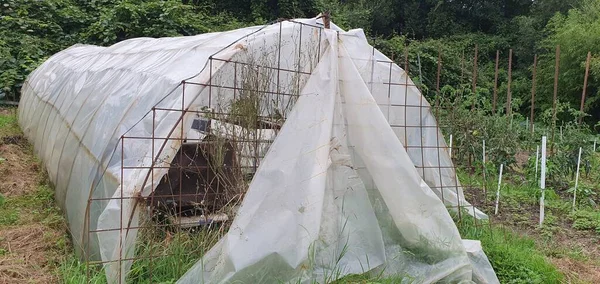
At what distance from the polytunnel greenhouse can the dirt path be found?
0.75 feet

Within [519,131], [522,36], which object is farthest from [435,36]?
[519,131]

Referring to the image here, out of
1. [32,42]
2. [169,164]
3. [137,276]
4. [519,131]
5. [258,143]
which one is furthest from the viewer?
[32,42]

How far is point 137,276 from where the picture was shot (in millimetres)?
3158

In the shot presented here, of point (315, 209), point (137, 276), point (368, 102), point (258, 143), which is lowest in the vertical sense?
point (137, 276)

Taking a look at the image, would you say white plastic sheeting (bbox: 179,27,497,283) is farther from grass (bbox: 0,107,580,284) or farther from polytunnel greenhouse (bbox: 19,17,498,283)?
grass (bbox: 0,107,580,284)

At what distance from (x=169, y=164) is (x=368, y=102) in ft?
4.72

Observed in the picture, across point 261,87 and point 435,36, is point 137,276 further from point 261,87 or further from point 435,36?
point 435,36

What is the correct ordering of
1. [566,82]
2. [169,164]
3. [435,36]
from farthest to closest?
[435,36] → [566,82] → [169,164]

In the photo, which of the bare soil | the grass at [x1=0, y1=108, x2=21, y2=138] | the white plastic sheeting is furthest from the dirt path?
the bare soil

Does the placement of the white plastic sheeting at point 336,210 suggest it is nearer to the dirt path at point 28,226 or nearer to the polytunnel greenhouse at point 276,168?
the polytunnel greenhouse at point 276,168

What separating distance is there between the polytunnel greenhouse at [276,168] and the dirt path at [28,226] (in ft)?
0.75

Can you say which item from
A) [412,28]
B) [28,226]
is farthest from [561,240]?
[412,28]

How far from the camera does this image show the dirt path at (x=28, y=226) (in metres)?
3.42

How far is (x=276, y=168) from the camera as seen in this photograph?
114 inches
